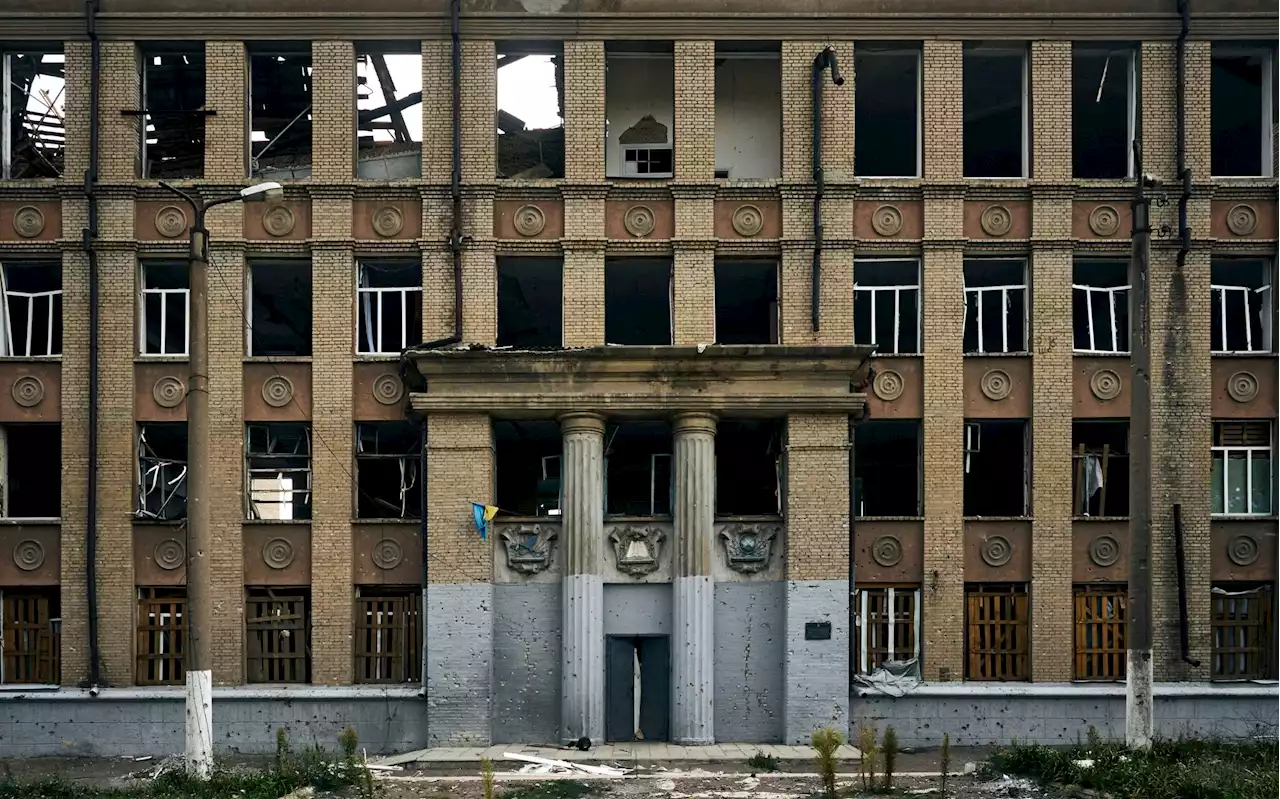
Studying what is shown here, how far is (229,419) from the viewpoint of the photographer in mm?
22516

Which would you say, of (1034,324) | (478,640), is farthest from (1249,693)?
(478,640)

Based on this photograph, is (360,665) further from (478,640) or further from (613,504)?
(613,504)

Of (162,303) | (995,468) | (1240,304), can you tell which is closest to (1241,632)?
(995,468)

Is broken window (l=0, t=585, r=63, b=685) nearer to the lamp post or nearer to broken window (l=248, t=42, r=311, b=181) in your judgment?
the lamp post

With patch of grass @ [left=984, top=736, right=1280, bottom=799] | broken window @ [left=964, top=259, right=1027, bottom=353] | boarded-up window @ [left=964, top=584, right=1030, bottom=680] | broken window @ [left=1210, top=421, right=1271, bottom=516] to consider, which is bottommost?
patch of grass @ [left=984, top=736, right=1280, bottom=799]

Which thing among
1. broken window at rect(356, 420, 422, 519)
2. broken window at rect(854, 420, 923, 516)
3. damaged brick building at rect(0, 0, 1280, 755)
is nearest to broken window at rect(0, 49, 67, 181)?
damaged brick building at rect(0, 0, 1280, 755)

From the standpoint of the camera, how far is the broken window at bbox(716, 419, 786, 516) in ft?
77.2

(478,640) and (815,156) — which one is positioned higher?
(815,156)

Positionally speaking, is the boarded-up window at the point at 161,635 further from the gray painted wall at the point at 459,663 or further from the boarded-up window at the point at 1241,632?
the boarded-up window at the point at 1241,632

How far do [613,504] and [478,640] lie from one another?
3.57 metres

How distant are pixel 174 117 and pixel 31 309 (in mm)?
4291

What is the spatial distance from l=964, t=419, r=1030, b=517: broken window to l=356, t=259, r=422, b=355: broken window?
33.0ft

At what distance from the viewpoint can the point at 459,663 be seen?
21.7 meters

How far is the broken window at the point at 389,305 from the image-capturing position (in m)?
23.0
